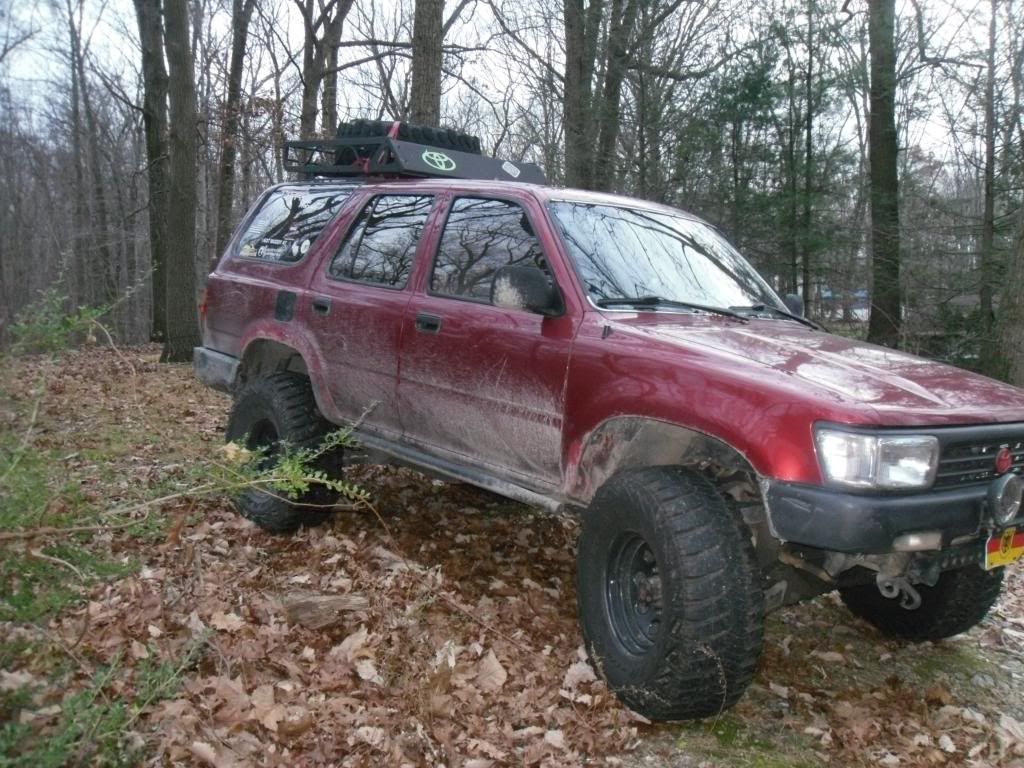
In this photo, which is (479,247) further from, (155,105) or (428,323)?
(155,105)

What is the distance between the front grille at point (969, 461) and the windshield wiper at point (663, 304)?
1.19 meters

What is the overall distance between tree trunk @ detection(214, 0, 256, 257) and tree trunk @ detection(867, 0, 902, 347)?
11.8m

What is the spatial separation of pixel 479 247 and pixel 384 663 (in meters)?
2.01

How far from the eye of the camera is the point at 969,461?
2.86 metres

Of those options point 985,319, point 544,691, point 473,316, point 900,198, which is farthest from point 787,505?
point 900,198

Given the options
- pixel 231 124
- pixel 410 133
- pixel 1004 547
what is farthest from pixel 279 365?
pixel 231 124

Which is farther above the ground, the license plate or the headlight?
the headlight

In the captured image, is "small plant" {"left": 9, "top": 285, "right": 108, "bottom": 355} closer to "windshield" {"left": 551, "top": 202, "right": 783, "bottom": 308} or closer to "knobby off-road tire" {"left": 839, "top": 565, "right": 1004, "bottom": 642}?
"windshield" {"left": 551, "top": 202, "right": 783, "bottom": 308}

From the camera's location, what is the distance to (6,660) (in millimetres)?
2602

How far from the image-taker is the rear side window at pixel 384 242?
442cm

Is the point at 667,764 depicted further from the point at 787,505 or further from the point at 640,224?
the point at 640,224

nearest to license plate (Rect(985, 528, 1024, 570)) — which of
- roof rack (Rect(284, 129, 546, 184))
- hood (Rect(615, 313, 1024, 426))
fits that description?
hood (Rect(615, 313, 1024, 426))

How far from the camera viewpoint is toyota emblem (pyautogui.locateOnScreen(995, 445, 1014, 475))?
9.61 feet

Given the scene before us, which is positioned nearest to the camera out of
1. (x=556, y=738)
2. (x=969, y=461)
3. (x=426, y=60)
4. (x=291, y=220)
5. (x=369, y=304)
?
(x=969, y=461)
